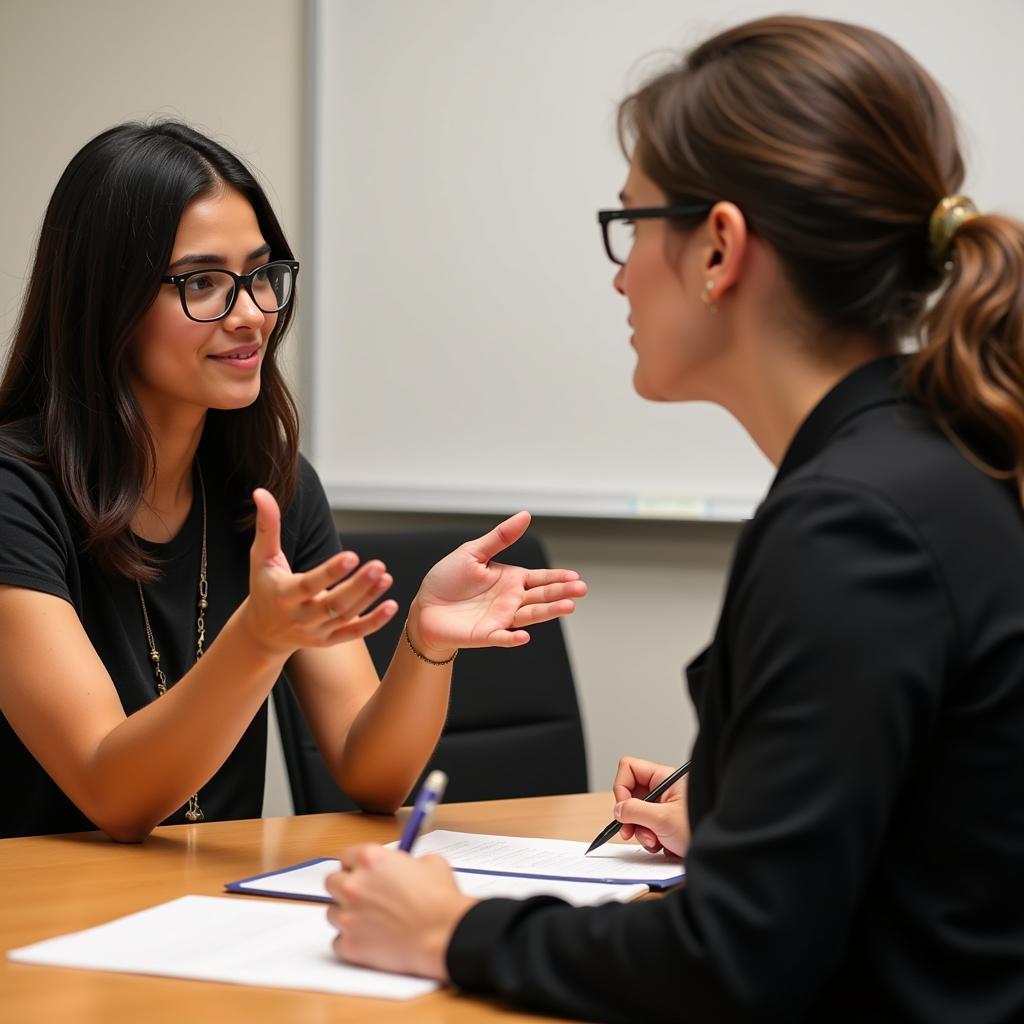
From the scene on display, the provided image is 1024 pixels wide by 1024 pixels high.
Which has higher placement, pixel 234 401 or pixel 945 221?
pixel 945 221

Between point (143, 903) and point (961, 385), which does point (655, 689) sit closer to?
point (143, 903)

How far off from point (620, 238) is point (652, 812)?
0.58 m

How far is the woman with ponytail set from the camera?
81 centimetres

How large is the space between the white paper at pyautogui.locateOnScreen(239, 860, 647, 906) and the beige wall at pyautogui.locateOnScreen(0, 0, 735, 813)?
157cm

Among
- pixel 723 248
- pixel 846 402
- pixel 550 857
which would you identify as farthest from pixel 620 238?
pixel 550 857

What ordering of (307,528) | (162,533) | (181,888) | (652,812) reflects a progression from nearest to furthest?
(181,888) → (652,812) → (162,533) → (307,528)

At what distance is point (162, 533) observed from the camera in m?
1.85

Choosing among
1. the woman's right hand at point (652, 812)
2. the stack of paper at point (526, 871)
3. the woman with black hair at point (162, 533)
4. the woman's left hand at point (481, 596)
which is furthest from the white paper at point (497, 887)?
the woman's left hand at point (481, 596)

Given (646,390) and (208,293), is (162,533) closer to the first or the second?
(208,293)

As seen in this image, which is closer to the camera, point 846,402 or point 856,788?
point 856,788

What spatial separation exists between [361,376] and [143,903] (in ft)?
6.29

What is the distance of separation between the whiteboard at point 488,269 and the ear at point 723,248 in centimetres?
170

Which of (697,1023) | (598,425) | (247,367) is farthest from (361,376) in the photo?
(697,1023)

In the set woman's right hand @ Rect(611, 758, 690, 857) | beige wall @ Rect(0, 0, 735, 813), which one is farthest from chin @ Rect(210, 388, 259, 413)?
beige wall @ Rect(0, 0, 735, 813)
